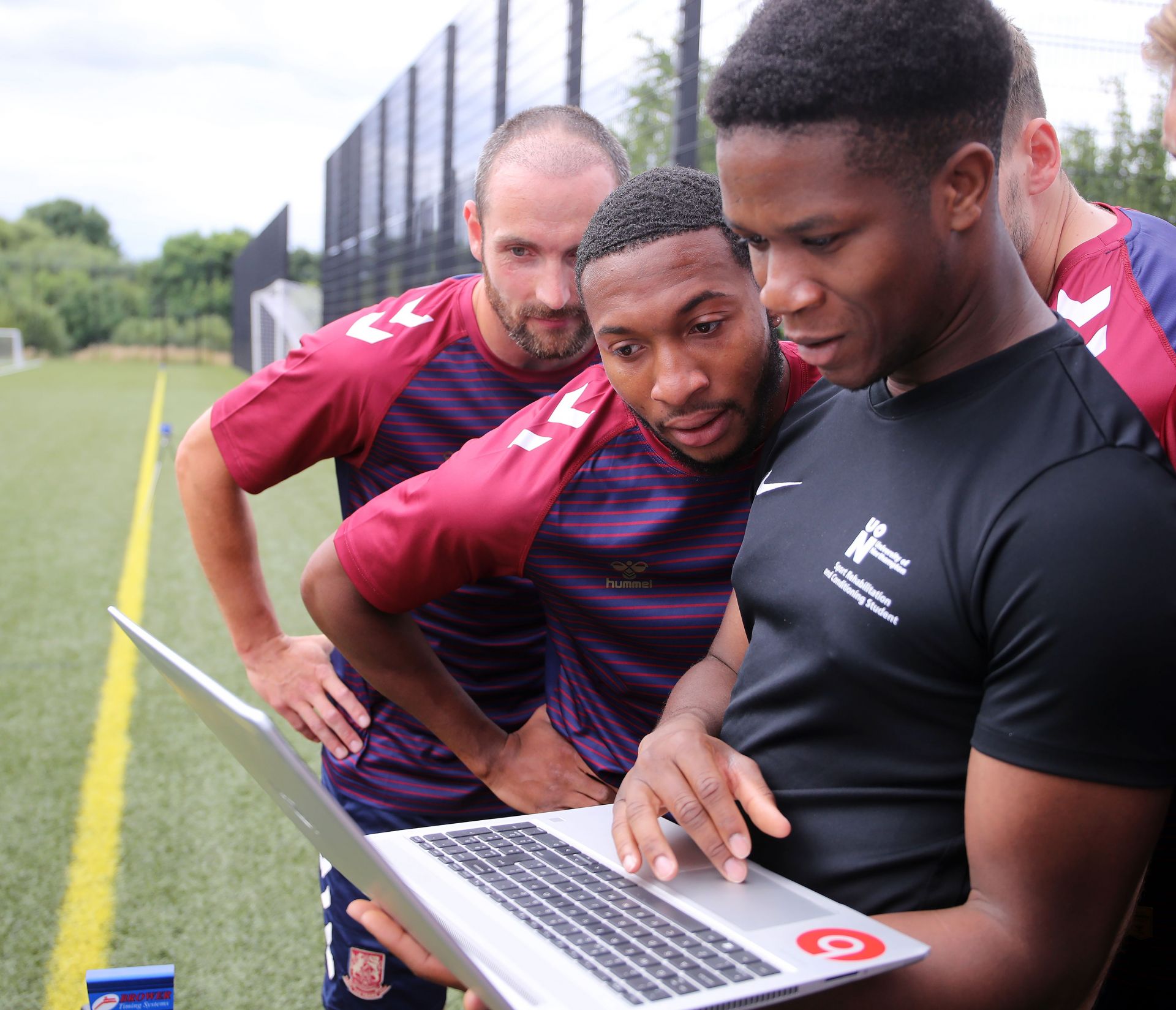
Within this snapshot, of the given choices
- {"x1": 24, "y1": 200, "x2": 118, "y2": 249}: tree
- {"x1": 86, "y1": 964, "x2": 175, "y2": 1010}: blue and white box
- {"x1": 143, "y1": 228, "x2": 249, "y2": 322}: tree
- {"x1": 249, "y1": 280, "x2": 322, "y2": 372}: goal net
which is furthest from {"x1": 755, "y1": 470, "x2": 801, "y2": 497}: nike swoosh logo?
{"x1": 24, "y1": 200, "x2": 118, "y2": 249}: tree

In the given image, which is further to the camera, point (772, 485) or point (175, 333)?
point (175, 333)

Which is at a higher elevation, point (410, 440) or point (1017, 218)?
point (1017, 218)

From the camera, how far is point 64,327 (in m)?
50.2

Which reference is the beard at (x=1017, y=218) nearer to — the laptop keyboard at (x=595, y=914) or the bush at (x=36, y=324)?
the laptop keyboard at (x=595, y=914)

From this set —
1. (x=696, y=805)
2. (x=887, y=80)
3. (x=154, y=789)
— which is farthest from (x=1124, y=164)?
(x=154, y=789)

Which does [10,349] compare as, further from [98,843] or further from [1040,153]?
[1040,153]

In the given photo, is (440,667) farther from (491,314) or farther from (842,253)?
(842,253)

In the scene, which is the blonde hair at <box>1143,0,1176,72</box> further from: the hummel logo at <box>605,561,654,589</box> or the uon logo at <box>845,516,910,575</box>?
the hummel logo at <box>605,561,654,589</box>

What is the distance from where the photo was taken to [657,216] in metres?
1.60

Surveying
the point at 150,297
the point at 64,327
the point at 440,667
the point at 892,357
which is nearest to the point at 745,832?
the point at 892,357

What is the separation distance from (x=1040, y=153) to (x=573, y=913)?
4.46 feet

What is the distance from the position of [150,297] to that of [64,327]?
23.4 feet

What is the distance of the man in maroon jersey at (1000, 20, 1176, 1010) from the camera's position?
149cm

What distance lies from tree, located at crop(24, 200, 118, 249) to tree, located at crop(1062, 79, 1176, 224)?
8939 centimetres
